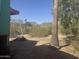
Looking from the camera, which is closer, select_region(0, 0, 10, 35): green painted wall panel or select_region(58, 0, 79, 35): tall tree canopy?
select_region(0, 0, 10, 35): green painted wall panel

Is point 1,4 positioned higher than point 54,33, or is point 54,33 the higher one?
point 1,4

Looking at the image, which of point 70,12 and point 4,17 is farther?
point 70,12

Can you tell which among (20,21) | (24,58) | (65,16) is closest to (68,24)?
(65,16)

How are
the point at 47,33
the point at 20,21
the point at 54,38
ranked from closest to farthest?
the point at 54,38 < the point at 47,33 < the point at 20,21

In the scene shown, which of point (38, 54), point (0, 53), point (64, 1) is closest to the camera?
point (0, 53)

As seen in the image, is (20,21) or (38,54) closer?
(38,54)

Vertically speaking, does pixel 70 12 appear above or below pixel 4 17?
above

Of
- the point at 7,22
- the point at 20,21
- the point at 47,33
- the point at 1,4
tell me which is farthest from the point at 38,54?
the point at 20,21

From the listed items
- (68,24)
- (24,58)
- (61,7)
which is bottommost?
(24,58)

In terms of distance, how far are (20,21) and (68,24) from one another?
2350 cm

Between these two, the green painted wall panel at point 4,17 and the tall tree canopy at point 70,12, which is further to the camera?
the tall tree canopy at point 70,12

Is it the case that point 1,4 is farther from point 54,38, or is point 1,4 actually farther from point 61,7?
point 61,7

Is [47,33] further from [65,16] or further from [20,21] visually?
[20,21]

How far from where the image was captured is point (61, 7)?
26859 mm
